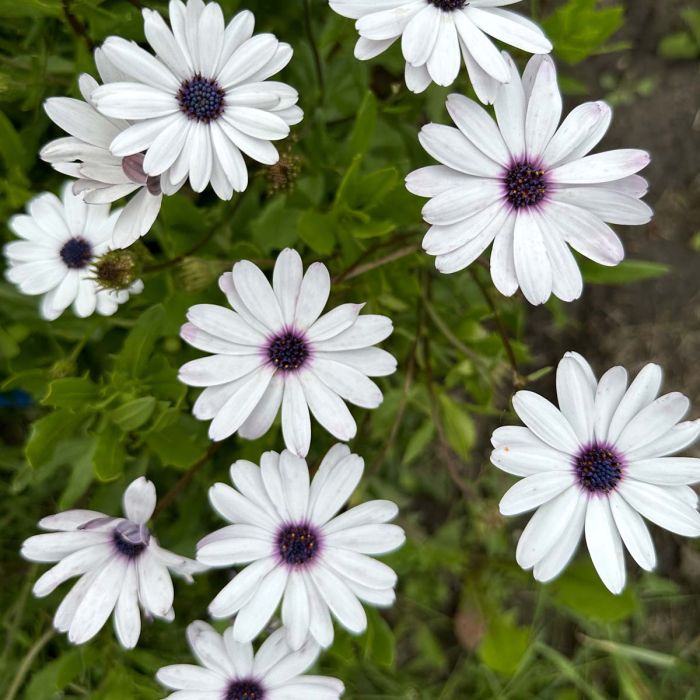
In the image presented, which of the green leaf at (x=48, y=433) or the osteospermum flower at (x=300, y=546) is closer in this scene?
the osteospermum flower at (x=300, y=546)

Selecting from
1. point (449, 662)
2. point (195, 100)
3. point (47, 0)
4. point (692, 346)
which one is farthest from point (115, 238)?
point (692, 346)

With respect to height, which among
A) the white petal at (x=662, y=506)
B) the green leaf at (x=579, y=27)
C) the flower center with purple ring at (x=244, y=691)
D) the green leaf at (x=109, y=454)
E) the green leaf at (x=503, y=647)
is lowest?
the flower center with purple ring at (x=244, y=691)

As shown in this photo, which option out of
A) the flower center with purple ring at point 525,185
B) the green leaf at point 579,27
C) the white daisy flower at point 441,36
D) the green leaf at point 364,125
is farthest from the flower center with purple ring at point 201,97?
the green leaf at point 579,27

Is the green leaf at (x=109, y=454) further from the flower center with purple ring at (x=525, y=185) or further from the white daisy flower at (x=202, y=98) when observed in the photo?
the flower center with purple ring at (x=525, y=185)

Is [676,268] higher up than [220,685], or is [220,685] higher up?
[676,268]

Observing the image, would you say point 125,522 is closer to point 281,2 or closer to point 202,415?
point 202,415

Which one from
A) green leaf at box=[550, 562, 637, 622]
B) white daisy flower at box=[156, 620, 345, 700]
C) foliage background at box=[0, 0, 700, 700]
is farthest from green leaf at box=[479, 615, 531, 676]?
white daisy flower at box=[156, 620, 345, 700]
